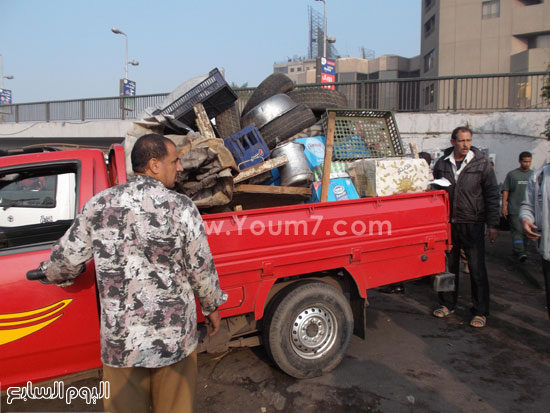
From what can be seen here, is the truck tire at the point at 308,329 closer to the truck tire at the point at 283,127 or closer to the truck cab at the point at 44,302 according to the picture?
the truck cab at the point at 44,302

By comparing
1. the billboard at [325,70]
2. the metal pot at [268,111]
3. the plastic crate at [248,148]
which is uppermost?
the billboard at [325,70]

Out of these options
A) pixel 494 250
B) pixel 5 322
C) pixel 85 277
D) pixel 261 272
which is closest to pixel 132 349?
pixel 85 277

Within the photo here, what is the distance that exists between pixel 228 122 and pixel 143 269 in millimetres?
2961

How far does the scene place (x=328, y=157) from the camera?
3861 millimetres

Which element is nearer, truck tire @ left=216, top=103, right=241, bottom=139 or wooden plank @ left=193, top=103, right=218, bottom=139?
wooden plank @ left=193, top=103, right=218, bottom=139

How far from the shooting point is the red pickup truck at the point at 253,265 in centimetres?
244

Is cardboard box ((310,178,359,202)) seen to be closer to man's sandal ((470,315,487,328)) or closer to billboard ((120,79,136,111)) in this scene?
man's sandal ((470,315,487,328))

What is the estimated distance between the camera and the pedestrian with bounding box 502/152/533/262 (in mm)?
6824

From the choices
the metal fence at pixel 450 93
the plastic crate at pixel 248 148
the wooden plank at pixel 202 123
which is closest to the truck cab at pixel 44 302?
the wooden plank at pixel 202 123

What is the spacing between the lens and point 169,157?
1.99m

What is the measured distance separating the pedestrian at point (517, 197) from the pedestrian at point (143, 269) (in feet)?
21.9

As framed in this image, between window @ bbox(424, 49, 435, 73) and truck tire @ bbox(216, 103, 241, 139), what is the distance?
2772 cm

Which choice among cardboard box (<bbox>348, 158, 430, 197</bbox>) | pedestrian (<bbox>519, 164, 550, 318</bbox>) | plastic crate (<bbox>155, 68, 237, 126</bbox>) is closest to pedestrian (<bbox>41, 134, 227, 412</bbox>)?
cardboard box (<bbox>348, 158, 430, 197</bbox>)

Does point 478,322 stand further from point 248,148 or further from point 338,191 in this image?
point 248,148
